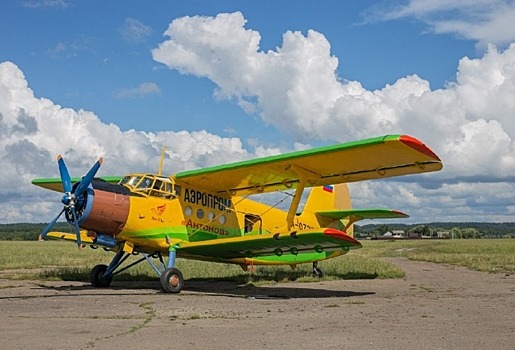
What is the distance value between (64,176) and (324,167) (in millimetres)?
6594

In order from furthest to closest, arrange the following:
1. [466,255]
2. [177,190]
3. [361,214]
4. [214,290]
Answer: [466,255], [361,214], [177,190], [214,290]

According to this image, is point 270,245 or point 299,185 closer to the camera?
point 270,245

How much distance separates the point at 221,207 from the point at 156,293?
388 cm

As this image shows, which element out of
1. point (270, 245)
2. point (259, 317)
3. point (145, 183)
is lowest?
point (259, 317)

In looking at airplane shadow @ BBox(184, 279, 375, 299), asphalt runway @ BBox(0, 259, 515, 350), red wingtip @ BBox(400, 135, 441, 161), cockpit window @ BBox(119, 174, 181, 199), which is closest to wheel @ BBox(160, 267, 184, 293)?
asphalt runway @ BBox(0, 259, 515, 350)

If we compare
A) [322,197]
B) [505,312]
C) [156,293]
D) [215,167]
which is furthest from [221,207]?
[505,312]

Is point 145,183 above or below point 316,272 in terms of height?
above

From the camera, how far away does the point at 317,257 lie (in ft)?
65.4

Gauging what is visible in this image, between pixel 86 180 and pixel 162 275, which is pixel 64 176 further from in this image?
pixel 162 275

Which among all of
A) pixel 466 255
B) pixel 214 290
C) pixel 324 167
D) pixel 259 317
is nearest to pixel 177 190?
pixel 214 290

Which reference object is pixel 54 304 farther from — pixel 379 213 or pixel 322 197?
pixel 322 197

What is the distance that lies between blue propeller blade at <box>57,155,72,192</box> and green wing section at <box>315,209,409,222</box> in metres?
9.36

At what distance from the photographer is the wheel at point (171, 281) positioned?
14.6 m

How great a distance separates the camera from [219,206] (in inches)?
699
